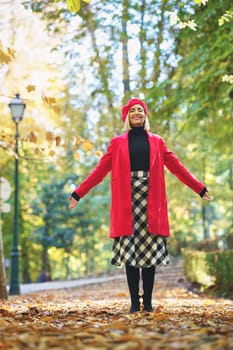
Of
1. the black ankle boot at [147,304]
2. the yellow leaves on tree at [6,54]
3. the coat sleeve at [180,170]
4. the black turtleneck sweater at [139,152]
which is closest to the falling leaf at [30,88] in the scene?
the yellow leaves on tree at [6,54]

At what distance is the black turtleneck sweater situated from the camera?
528 centimetres

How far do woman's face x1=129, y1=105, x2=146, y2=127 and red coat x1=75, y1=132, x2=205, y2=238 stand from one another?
15cm

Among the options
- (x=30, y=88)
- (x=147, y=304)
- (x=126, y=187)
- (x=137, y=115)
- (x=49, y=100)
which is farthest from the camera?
(x=49, y=100)

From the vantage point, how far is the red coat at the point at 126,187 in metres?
5.14

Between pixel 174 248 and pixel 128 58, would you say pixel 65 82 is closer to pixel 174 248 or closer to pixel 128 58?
pixel 128 58

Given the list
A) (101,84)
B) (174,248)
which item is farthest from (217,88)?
(174,248)

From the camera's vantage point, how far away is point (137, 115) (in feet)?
17.8

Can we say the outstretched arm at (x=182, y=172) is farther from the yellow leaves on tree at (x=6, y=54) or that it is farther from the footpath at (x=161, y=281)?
the footpath at (x=161, y=281)

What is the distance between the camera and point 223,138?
42.0 feet

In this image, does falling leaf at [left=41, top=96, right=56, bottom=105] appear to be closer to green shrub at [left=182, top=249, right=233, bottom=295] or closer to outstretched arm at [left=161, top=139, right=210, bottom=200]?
outstretched arm at [left=161, top=139, right=210, bottom=200]

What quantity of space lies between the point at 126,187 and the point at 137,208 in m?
0.22

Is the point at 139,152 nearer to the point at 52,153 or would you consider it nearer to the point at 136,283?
the point at 136,283

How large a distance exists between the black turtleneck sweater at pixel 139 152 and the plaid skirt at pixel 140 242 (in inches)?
2.6

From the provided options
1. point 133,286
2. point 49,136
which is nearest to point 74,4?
point 133,286
